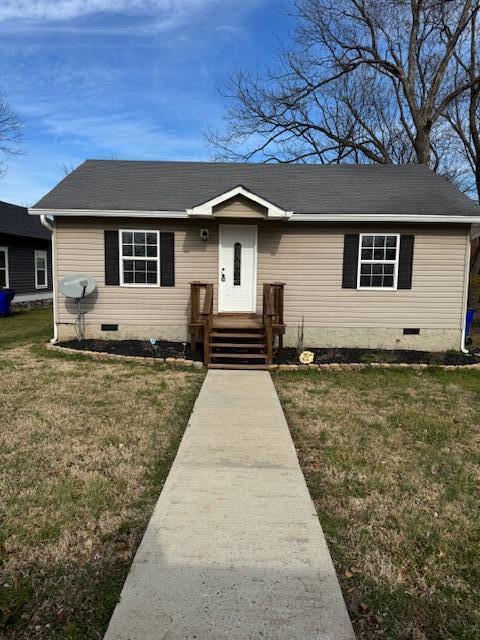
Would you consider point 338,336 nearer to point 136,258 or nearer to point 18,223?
point 136,258

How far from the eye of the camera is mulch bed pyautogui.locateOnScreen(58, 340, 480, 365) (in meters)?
8.34

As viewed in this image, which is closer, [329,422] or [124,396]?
[329,422]

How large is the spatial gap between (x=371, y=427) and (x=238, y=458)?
179cm

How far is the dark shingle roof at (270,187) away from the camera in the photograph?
353 inches

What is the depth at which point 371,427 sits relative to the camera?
4973 mm

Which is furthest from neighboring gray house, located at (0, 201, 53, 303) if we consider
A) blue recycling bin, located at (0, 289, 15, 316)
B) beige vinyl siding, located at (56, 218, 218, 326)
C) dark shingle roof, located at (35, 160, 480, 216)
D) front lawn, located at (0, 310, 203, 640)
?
front lawn, located at (0, 310, 203, 640)

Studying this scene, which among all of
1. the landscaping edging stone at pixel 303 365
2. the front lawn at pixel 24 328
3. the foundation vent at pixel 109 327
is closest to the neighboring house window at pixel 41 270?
the front lawn at pixel 24 328

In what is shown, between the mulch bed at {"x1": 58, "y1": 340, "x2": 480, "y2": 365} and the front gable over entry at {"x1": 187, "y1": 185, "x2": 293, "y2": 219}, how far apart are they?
269cm

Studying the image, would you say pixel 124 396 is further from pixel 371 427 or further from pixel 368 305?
pixel 368 305

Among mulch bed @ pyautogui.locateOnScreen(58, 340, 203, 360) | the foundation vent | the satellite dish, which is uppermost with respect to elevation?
the satellite dish

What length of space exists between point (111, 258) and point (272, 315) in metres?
3.76

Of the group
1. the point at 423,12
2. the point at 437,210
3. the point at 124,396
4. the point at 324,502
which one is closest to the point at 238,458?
the point at 324,502

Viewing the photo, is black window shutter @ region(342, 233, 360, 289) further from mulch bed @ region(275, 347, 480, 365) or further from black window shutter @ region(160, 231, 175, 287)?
black window shutter @ region(160, 231, 175, 287)

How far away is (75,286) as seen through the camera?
343 inches
